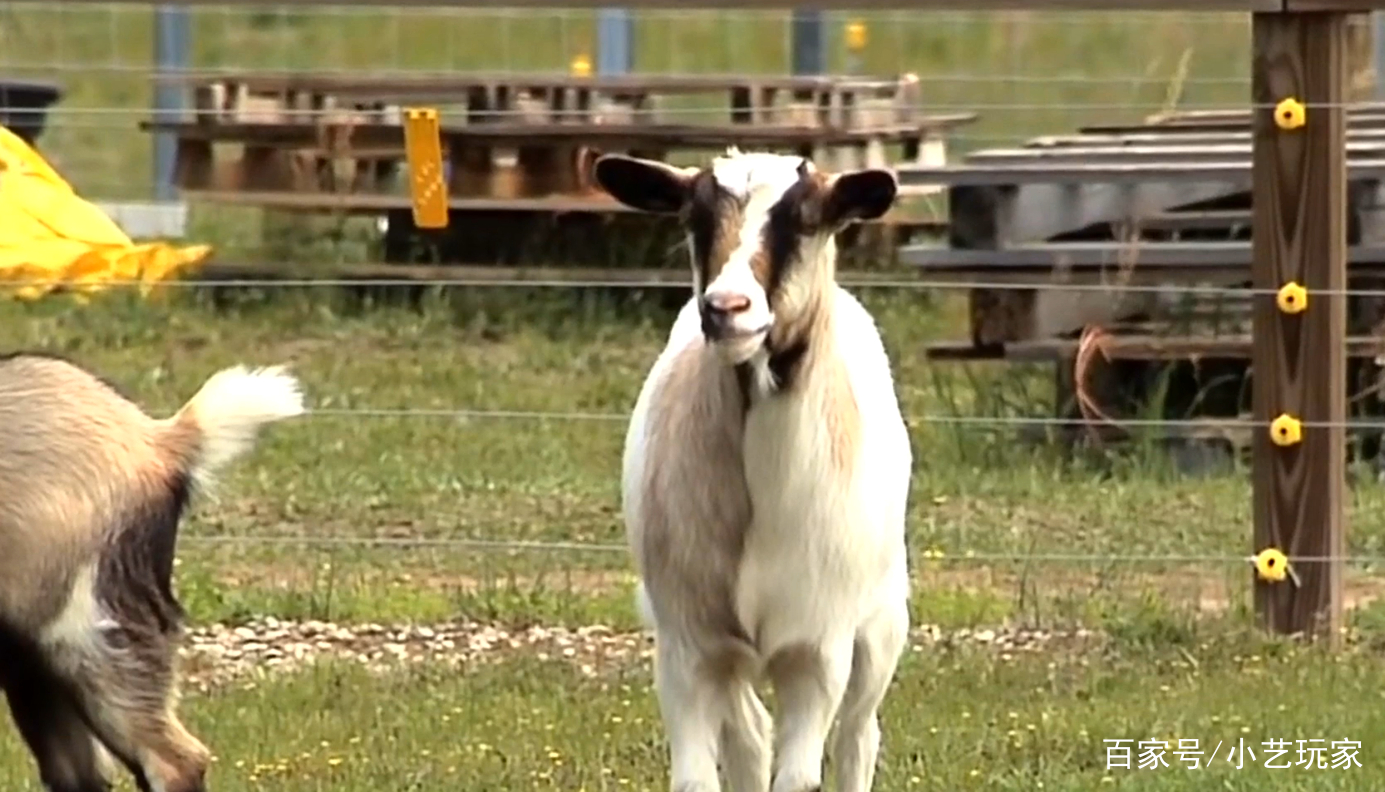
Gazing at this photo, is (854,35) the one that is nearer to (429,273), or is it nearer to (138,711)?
(429,273)

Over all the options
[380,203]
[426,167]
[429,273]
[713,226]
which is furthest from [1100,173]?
[713,226]

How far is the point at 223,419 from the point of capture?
21.0 ft

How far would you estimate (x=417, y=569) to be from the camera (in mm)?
9258

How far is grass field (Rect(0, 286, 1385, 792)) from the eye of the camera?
706 centimetres

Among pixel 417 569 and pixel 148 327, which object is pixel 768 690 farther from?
→ pixel 148 327

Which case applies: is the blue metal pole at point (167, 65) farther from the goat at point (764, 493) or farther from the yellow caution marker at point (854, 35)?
the goat at point (764, 493)

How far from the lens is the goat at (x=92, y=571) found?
20.0 ft

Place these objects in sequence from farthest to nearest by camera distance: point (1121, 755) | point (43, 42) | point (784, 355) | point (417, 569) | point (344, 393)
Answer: point (43, 42), point (344, 393), point (417, 569), point (1121, 755), point (784, 355)

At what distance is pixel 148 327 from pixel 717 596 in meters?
7.93

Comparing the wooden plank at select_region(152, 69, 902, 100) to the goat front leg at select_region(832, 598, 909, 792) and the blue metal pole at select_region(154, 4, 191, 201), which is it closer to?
the blue metal pole at select_region(154, 4, 191, 201)

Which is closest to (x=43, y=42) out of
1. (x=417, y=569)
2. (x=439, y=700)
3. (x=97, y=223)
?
(x=97, y=223)

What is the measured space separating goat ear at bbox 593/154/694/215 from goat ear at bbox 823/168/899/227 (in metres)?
0.24

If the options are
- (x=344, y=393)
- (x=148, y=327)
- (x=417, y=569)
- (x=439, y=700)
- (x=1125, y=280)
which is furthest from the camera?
(x=148, y=327)

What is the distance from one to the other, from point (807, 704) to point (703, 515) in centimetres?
38
